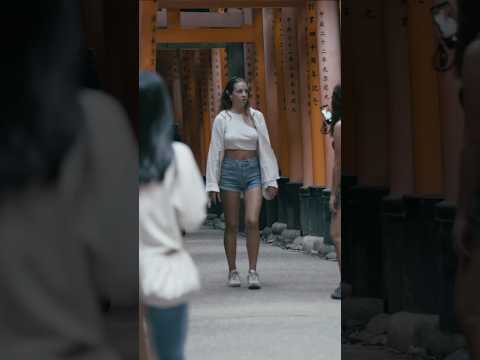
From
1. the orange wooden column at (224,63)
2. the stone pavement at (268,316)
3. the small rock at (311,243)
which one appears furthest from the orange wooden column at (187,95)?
the stone pavement at (268,316)

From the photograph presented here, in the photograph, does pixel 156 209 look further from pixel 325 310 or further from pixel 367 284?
pixel 325 310

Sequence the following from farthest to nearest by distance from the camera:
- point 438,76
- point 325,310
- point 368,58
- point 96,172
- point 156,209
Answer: point 325,310
point 368,58
point 438,76
point 156,209
point 96,172

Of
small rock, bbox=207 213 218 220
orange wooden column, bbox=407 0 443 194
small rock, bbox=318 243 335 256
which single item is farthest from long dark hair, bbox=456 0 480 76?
small rock, bbox=207 213 218 220

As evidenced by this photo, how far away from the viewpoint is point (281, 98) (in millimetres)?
9914

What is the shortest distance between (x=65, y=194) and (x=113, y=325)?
40cm

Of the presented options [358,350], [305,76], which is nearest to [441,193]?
[358,350]

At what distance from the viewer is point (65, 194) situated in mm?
→ 2045

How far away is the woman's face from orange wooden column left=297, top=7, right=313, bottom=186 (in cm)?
350

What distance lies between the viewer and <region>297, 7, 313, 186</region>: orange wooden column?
8865 mm

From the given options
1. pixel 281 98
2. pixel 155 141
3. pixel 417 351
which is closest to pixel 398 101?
pixel 417 351

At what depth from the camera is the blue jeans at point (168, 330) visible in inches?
93.8

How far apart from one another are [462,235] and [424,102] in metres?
0.52

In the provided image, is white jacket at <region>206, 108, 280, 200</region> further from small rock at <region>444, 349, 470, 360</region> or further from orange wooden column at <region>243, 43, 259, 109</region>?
orange wooden column at <region>243, 43, 259, 109</region>

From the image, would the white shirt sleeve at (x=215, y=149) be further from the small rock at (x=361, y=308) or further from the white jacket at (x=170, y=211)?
the white jacket at (x=170, y=211)
